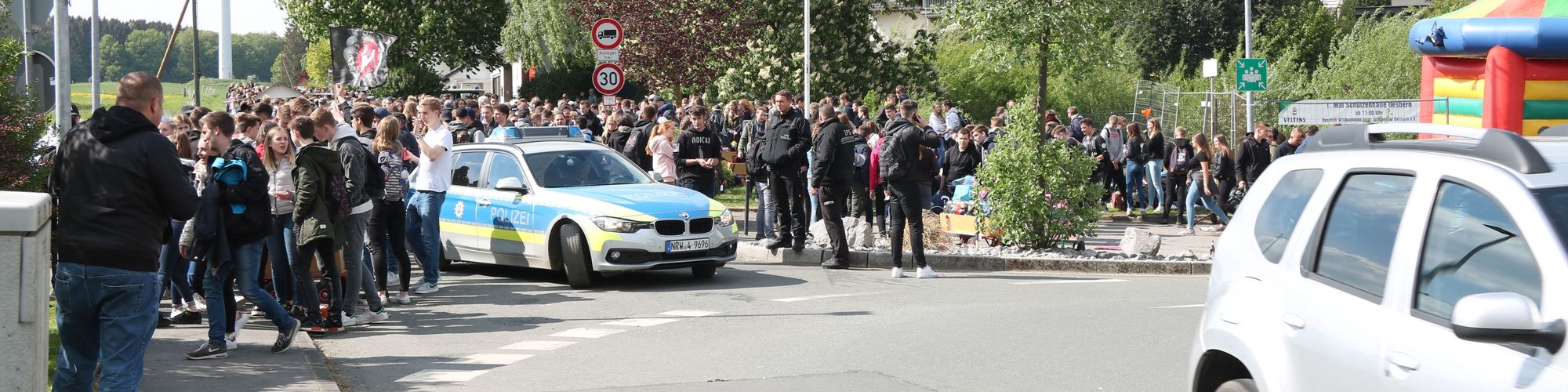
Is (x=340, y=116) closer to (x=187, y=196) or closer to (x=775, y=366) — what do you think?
(x=775, y=366)

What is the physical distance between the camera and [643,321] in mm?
10531

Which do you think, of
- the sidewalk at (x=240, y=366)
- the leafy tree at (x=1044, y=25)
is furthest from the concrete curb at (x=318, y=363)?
the leafy tree at (x=1044, y=25)

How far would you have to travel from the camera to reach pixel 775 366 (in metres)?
8.41

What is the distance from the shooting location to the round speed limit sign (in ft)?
62.1

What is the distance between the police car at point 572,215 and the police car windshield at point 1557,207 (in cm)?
915

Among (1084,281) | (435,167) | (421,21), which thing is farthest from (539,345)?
(421,21)

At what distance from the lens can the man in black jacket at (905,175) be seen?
1298cm

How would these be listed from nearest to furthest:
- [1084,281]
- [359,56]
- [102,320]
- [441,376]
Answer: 1. [102,320]
2. [441,376]
3. [1084,281]
4. [359,56]

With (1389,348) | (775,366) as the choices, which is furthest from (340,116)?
(1389,348)

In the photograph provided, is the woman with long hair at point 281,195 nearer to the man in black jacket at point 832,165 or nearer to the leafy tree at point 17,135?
the leafy tree at point 17,135

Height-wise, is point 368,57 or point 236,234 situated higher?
point 368,57

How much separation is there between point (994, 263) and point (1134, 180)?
24.1 ft

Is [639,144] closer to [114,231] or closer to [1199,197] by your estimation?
[1199,197]

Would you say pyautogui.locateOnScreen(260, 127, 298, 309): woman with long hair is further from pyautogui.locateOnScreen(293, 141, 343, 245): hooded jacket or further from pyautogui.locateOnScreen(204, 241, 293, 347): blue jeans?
pyautogui.locateOnScreen(204, 241, 293, 347): blue jeans
